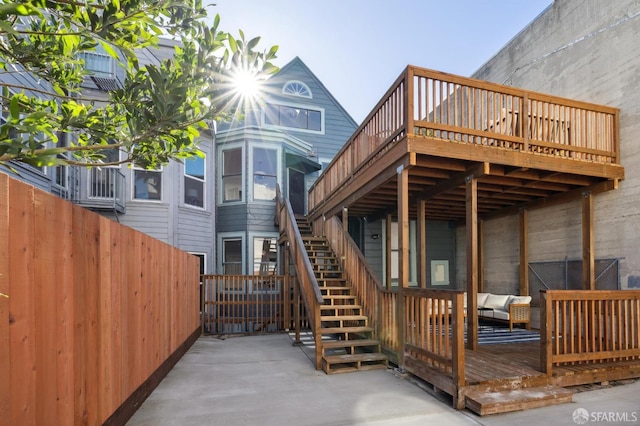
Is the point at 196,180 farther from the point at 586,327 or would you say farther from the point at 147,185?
the point at 586,327

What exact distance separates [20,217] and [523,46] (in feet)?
32.2

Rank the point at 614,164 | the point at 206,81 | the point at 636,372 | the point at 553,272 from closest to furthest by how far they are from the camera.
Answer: the point at 206,81 < the point at 636,372 < the point at 614,164 < the point at 553,272

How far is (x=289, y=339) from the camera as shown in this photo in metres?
7.99

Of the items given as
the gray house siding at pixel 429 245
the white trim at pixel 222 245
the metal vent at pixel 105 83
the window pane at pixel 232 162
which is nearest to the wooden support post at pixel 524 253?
the gray house siding at pixel 429 245

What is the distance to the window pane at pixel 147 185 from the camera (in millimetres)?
8969

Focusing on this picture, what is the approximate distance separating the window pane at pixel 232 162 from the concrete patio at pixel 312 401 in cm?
646

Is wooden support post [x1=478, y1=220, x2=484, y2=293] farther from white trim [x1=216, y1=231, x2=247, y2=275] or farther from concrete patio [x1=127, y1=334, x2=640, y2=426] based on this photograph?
white trim [x1=216, y1=231, x2=247, y2=275]

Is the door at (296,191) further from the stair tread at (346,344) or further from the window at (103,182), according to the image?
the stair tread at (346,344)

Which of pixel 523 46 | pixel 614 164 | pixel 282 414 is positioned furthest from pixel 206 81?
pixel 523 46

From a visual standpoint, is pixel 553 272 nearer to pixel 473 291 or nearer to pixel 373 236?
pixel 473 291

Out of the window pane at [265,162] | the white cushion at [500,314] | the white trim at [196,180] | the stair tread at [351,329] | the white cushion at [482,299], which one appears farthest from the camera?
the window pane at [265,162]

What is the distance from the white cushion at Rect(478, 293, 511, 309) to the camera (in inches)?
318

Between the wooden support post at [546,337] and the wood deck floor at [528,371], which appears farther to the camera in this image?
the wooden support post at [546,337]

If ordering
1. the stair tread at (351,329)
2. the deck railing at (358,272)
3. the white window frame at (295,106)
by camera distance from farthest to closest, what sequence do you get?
1. the white window frame at (295,106)
2. the deck railing at (358,272)
3. the stair tread at (351,329)
